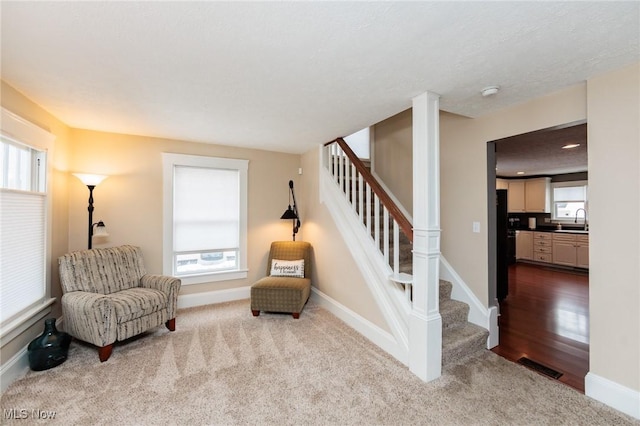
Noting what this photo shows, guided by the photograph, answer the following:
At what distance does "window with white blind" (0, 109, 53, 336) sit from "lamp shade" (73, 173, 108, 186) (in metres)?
0.30

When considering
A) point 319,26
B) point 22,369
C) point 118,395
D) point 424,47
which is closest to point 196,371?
point 118,395

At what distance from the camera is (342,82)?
200 centimetres

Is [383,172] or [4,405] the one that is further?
[383,172]

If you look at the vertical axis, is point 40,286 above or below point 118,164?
below

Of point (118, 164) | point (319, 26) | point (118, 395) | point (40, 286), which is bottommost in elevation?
point (118, 395)

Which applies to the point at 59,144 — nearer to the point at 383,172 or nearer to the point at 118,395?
the point at 118,395

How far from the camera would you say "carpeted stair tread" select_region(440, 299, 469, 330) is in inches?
104

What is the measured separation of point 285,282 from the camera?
3469mm

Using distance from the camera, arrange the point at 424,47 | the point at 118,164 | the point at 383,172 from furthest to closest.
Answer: the point at 383,172 → the point at 118,164 → the point at 424,47

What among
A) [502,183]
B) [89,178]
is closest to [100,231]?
[89,178]

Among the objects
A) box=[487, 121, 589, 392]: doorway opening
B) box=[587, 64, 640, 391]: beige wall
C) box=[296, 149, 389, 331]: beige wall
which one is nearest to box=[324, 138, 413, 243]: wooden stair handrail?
box=[296, 149, 389, 331]: beige wall

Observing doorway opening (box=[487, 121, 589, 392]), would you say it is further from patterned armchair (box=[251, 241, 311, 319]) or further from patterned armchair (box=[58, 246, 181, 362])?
patterned armchair (box=[58, 246, 181, 362])

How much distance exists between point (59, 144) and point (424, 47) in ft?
12.0

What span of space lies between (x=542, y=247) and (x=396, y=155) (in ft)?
17.9
